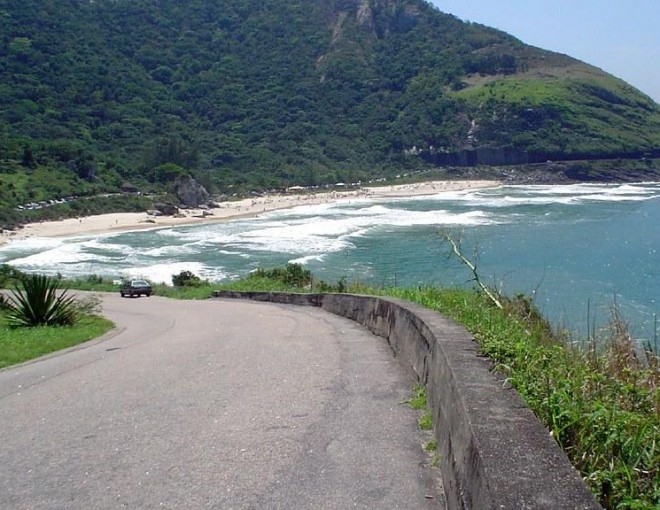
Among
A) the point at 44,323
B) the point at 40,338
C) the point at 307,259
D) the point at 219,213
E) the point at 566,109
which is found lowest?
the point at 307,259

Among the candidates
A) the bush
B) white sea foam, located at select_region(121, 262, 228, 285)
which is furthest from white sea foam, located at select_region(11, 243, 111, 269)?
the bush

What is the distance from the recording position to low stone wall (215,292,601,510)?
116 inches

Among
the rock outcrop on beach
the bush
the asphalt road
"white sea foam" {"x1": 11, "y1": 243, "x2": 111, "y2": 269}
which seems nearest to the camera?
the asphalt road

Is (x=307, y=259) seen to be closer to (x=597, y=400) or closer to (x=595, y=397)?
(x=595, y=397)

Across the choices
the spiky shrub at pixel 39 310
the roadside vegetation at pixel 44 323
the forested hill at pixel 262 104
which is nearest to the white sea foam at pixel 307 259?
the roadside vegetation at pixel 44 323

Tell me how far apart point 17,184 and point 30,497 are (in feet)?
259

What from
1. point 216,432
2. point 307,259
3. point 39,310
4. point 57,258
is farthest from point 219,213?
point 216,432

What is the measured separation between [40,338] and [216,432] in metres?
7.27

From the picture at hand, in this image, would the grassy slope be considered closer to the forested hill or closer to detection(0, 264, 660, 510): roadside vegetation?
the forested hill

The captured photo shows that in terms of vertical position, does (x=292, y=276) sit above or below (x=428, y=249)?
above

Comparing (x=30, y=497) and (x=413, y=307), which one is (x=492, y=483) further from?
(x=413, y=307)

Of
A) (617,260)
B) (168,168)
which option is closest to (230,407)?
(617,260)

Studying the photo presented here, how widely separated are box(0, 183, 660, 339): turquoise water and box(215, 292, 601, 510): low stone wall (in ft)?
55.2

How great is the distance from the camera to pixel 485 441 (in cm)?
347
